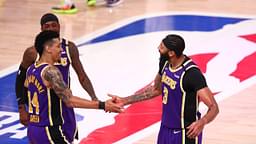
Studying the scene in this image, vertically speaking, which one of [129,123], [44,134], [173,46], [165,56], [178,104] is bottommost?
[129,123]

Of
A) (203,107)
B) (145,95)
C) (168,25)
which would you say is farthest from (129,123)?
(168,25)

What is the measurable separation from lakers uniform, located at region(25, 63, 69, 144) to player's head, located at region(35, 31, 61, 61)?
11 centimetres

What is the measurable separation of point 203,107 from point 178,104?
349cm

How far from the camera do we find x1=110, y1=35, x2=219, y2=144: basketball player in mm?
6223

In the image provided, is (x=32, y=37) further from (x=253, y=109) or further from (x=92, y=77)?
(x=253, y=109)

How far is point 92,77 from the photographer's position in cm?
1095

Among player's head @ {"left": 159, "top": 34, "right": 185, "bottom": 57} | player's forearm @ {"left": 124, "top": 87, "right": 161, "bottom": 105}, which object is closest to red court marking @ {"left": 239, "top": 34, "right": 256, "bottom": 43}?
player's forearm @ {"left": 124, "top": 87, "right": 161, "bottom": 105}

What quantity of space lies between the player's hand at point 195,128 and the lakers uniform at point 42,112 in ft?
3.40

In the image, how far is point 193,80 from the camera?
6.23m

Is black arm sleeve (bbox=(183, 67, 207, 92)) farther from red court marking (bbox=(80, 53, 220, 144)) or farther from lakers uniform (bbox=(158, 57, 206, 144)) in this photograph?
red court marking (bbox=(80, 53, 220, 144))

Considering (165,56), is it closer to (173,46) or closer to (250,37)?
(173,46)

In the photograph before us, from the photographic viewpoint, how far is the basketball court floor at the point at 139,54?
9102 millimetres

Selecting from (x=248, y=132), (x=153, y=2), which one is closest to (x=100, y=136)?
(x=248, y=132)

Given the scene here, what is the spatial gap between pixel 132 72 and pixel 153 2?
178 inches
